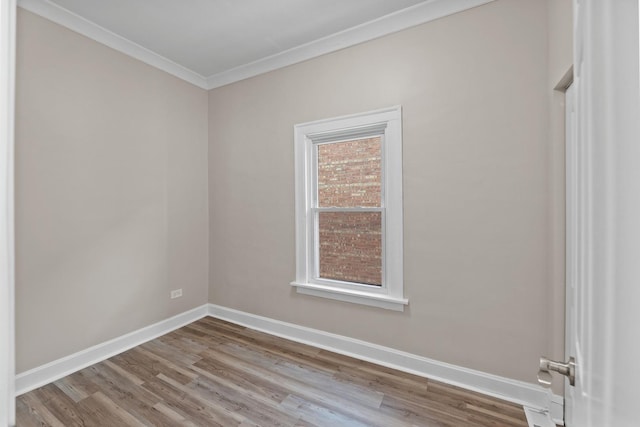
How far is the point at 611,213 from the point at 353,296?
228 cm

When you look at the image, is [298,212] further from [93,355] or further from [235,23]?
[93,355]

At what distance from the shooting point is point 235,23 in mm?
2395

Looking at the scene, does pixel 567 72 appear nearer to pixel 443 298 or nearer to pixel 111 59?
pixel 443 298

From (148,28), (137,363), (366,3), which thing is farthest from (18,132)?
(366,3)

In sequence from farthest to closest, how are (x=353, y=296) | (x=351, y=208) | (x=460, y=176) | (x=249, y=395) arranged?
(x=351, y=208), (x=353, y=296), (x=460, y=176), (x=249, y=395)

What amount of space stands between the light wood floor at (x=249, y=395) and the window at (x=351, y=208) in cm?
60

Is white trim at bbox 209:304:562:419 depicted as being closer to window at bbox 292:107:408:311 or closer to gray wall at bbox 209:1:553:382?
gray wall at bbox 209:1:553:382

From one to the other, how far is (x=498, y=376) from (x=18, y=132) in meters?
3.85

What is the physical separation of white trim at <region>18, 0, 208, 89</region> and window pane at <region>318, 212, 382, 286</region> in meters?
2.24

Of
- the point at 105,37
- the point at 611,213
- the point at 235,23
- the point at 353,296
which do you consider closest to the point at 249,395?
the point at 353,296

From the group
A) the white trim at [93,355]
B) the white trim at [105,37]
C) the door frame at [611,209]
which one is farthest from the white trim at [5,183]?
the door frame at [611,209]

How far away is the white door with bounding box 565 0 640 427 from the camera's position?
0.29 metres

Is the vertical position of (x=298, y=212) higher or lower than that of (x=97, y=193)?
lower

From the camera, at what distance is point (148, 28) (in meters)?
2.45
